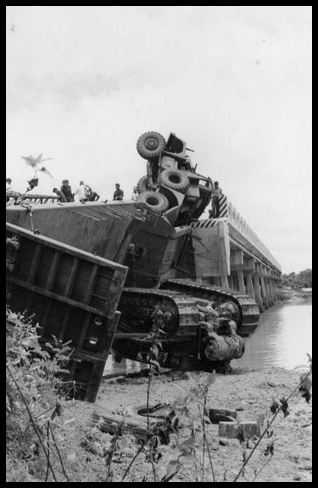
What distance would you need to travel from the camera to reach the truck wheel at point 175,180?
17564 millimetres

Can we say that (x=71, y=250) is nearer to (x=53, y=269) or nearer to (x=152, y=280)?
(x=53, y=269)

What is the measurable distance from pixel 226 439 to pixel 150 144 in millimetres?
13633

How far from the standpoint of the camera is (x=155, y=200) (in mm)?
15836

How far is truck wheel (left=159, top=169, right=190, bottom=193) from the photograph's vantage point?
17564mm

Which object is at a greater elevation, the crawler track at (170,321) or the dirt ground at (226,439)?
the crawler track at (170,321)

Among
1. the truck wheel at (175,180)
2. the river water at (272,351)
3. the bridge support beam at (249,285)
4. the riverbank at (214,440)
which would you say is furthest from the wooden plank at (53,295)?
the bridge support beam at (249,285)

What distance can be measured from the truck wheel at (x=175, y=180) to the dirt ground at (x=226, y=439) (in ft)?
21.1

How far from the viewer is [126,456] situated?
6.21 meters

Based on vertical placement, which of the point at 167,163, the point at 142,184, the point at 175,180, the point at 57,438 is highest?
the point at 167,163

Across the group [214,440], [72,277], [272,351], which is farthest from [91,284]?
[272,351]

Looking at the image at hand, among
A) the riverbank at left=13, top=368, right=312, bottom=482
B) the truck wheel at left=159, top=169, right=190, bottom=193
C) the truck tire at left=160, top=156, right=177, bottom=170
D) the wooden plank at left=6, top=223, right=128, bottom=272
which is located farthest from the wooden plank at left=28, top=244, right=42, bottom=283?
the truck tire at left=160, top=156, right=177, bottom=170

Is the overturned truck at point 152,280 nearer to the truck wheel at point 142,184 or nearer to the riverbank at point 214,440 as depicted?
the riverbank at point 214,440

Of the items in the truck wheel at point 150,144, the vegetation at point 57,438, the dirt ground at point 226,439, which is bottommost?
the dirt ground at point 226,439

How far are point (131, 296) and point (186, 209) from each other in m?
5.10
